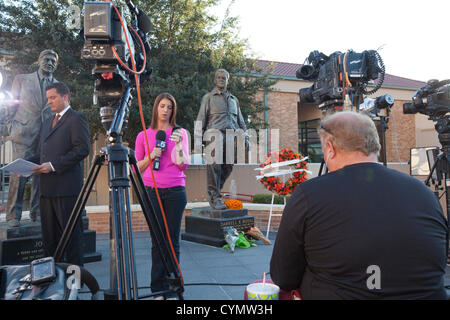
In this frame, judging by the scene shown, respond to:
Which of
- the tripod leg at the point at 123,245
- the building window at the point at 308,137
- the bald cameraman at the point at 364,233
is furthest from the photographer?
the building window at the point at 308,137

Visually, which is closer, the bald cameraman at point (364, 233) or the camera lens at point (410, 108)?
the bald cameraman at point (364, 233)

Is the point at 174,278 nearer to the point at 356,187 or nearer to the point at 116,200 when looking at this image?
the point at 116,200

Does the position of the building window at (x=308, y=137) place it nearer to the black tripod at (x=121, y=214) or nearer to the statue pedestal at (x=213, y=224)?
the statue pedestal at (x=213, y=224)

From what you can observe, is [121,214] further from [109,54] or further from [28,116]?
[28,116]

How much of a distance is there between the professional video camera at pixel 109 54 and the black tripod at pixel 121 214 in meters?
0.04

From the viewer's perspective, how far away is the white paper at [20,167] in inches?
108

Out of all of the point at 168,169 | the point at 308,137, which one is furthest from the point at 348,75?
the point at 308,137

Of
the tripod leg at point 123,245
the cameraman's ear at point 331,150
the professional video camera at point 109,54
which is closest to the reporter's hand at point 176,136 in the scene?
the professional video camera at point 109,54

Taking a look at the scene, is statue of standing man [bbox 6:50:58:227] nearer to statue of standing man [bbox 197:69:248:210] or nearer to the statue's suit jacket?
the statue's suit jacket

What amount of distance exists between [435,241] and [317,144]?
75.0 feet

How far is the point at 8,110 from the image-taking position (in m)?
4.38

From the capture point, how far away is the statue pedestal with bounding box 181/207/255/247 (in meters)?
5.12
